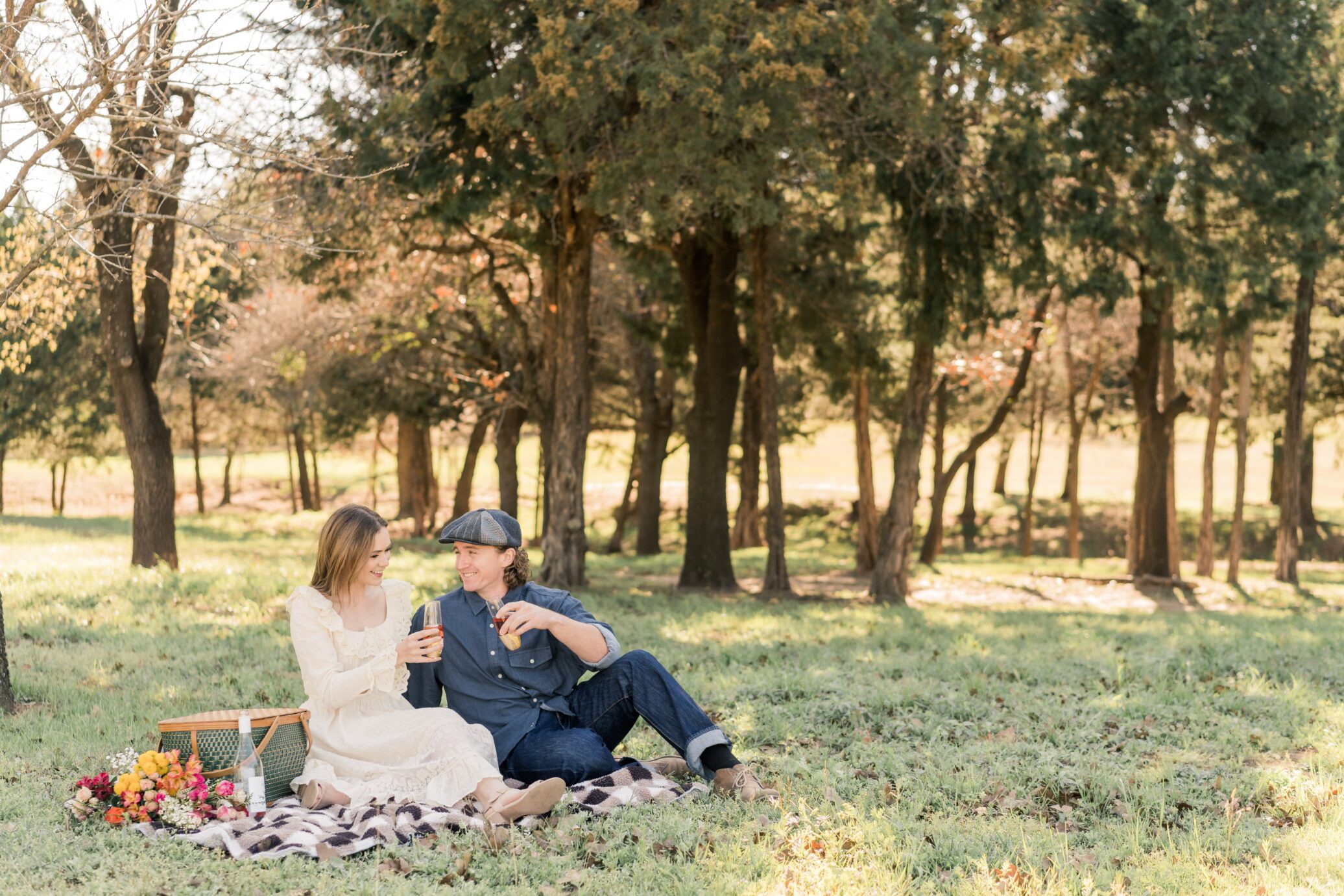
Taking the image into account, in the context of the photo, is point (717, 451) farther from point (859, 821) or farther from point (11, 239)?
point (859, 821)

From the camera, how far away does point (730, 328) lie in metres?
17.2

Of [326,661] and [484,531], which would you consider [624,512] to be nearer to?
[484,531]

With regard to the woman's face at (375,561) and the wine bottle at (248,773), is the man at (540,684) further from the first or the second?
the wine bottle at (248,773)

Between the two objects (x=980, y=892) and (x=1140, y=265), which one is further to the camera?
(x=1140, y=265)

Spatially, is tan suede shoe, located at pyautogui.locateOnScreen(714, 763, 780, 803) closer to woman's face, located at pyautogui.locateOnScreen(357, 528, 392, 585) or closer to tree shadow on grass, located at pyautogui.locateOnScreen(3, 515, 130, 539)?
woman's face, located at pyautogui.locateOnScreen(357, 528, 392, 585)

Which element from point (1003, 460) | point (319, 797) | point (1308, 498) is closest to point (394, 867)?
point (319, 797)

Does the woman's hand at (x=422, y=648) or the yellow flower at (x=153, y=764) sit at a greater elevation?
the woman's hand at (x=422, y=648)

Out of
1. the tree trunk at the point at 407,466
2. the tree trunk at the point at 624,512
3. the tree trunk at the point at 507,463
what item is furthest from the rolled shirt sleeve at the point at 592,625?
the tree trunk at the point at 407,466

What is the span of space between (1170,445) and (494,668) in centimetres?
1783

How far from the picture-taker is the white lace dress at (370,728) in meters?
5.52

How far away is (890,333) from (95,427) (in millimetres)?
24524

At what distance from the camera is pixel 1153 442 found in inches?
798

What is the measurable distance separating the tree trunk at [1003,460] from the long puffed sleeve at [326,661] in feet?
104

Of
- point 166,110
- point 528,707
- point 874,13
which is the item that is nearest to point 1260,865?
point 528,707
